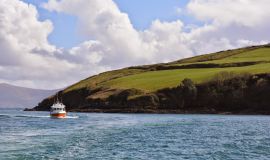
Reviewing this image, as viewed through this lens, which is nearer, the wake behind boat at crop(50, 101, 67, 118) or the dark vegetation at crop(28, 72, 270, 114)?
the wake behind boat at crop(50, 101, 67, 118)

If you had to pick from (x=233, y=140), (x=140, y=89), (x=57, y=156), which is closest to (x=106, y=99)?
(x=140, y=89)

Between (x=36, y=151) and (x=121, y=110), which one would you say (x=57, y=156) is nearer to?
(x=36, y=151)

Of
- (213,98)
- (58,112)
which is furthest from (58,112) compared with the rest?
(213,98)

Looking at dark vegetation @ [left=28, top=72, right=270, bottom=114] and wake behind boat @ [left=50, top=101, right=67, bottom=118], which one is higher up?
dark vegetation @ [left=28, top=72, right=270, bottom=114]

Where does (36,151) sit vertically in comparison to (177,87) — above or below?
below

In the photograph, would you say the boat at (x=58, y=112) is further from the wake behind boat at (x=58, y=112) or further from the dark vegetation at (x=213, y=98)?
the dark vegetation at (x=213, y=98)

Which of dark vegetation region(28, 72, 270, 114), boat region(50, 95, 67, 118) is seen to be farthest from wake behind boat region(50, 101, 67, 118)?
dark vegetation region(28, 72, 270, 114)

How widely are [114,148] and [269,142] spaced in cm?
1883

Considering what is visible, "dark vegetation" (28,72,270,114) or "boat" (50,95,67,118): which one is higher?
"dark vegetation" (28,72,270,114)

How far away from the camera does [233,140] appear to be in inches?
2315

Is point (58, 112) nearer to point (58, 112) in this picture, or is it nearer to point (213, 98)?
point (58, 112)

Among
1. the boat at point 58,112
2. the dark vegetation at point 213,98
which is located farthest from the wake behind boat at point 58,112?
the dark vegetation at point 213,98

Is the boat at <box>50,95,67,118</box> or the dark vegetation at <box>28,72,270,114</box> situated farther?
the dark vegetation at <box>28,72,270,114</box>

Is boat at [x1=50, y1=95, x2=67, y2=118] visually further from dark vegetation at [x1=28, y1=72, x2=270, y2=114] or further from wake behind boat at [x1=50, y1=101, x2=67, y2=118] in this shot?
dark vegetation at [x1=28, y1=72, x2=270, y2=114]
